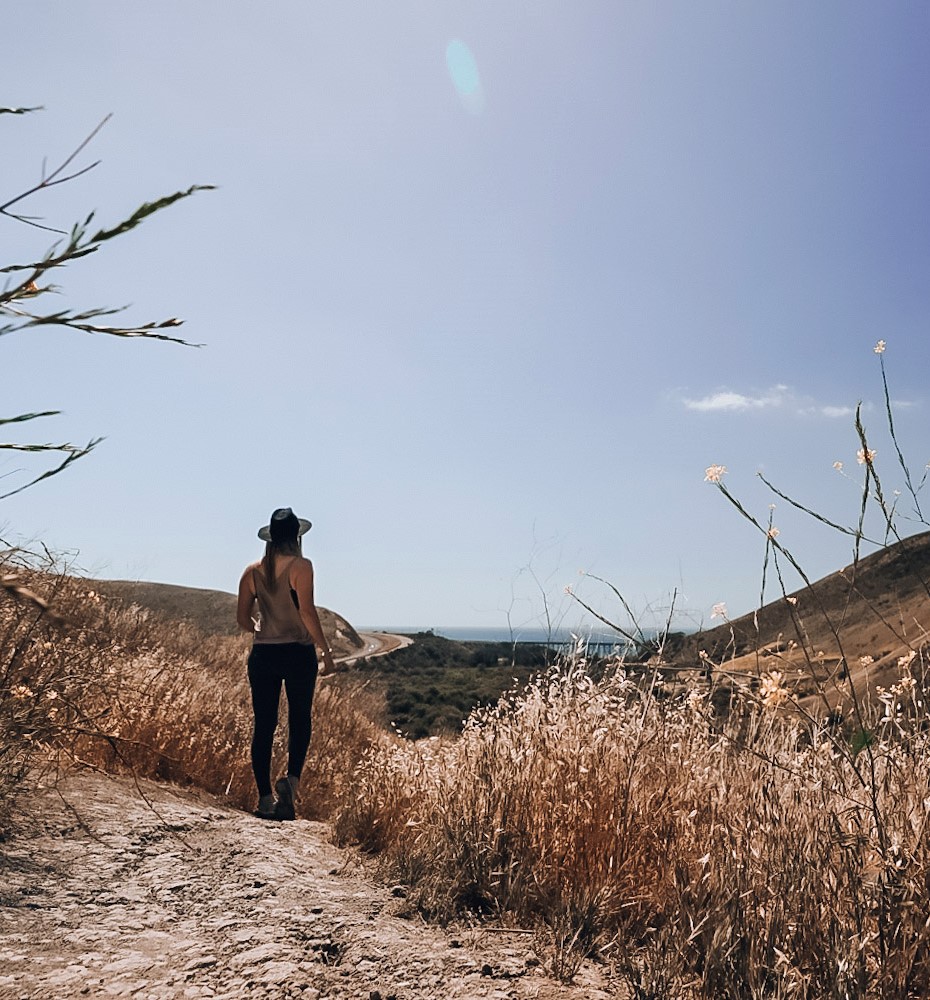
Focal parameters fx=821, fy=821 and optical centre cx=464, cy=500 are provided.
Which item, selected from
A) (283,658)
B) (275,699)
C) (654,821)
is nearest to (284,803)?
(275,699)

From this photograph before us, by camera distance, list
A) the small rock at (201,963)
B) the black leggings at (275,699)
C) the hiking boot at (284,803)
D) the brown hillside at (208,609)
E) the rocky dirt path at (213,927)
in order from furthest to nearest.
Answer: the brown hillside at (208,609), the black leggings at (275,699), the hiking boot at (284,803), the small rock at (201,963), the rocky dirt path at (213,927)

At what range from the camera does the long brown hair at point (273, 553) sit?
19.2 feet

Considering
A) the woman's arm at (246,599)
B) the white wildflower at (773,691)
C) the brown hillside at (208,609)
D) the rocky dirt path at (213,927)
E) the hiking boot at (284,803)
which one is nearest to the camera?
the white wildflower at (773,691)

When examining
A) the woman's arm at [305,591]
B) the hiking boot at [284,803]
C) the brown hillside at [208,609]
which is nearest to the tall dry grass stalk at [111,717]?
the hiking boot at [284,803]

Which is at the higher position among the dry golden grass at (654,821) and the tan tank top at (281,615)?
the tan tank top at (281,615)

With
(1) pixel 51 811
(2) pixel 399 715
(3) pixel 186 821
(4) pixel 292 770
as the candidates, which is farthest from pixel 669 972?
(2) pixel 399 715

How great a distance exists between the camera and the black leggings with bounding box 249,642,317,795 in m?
5.78

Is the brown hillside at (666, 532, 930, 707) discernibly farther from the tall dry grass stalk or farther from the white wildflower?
the tall dry grass stalk

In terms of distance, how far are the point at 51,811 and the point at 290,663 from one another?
6.18 feet

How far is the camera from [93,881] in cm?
353

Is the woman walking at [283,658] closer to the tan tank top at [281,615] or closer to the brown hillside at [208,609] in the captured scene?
the tan tank top at [281,615]

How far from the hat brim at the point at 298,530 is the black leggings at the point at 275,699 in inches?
33.2

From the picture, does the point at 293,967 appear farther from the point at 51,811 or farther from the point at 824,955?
the point at 51,811

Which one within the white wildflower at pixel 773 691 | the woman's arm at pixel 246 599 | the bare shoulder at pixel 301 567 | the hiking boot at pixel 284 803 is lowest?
the hiking boot at pixel 284 803
